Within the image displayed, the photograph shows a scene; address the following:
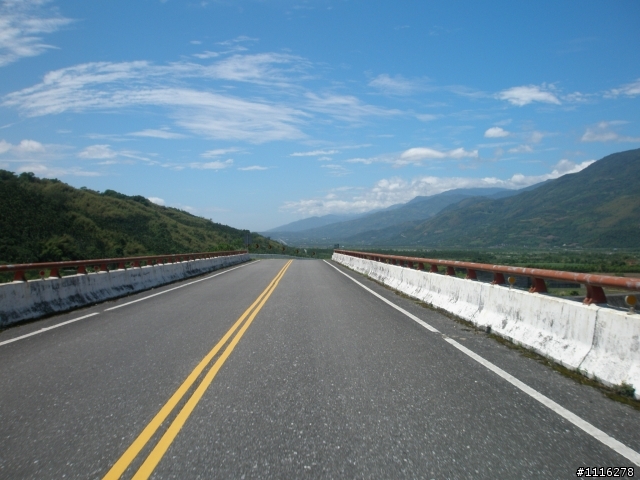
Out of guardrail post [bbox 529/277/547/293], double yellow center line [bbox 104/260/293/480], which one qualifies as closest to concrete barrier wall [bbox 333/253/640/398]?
guardrail post [bbox 529/277/547/293]

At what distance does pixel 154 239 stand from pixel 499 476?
354ft

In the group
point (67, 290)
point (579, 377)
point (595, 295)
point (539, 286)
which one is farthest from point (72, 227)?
point (579, 377)

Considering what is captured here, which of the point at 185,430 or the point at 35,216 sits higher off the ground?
the point at 35,216

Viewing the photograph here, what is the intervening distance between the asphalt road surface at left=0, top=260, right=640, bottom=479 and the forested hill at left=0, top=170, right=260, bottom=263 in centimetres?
6151

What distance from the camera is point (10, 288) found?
12.9 m

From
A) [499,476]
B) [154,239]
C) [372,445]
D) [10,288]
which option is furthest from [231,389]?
[154,239]

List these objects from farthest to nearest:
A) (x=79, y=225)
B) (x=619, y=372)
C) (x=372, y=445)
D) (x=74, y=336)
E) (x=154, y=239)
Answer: (x=154, y=239), (x=79, y=225), (x=74, y=336), (x=619, y=372), (x=372, y=445)

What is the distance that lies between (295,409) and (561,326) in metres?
4.39

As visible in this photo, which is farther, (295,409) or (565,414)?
(295,409)

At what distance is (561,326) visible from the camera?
8031mm

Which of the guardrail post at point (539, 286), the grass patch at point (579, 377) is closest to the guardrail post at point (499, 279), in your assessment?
the grass patch at point (579, 377)

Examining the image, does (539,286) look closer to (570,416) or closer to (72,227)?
(570,416)

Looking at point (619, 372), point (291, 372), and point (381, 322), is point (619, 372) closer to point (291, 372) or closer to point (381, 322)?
point (291, 372)

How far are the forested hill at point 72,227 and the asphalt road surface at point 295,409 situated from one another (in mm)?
61509
